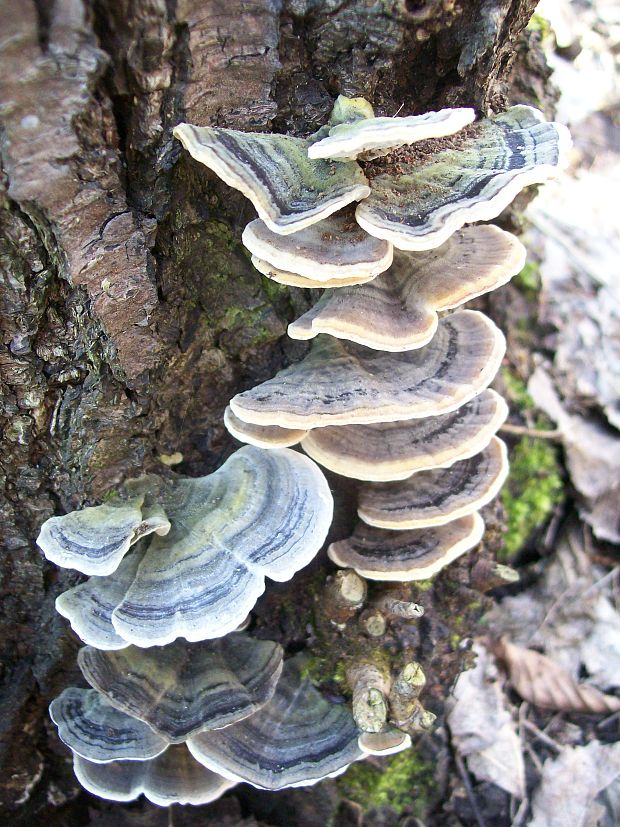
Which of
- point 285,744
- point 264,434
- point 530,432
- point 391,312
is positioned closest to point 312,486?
point 264,434

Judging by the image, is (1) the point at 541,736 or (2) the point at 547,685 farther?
(2) the point at 547,685

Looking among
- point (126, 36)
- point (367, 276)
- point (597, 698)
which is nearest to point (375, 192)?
point (367, 276)

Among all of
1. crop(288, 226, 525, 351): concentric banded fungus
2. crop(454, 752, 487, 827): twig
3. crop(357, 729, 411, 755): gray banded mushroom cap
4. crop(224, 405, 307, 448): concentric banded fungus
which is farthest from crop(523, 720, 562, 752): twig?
crop(288, 226, 525, 351): concentric banded fungus

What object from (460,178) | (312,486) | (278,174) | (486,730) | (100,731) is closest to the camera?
(278,174)

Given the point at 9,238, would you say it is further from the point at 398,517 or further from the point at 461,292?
the point at 398,517

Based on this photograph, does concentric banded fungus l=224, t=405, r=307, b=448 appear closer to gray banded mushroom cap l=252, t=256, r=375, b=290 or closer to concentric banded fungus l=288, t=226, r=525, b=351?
concentric banded fungus l=288, t=226, r=525, b=351

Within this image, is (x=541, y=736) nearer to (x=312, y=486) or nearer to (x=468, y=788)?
(x=468, y=788)

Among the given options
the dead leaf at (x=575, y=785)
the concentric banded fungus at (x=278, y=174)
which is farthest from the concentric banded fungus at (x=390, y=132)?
the dead leaf at (x=575, y=785)
